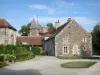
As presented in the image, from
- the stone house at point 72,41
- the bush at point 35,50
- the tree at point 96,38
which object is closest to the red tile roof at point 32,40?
the bush at point 35,50

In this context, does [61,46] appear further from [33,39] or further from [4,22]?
[33,39]

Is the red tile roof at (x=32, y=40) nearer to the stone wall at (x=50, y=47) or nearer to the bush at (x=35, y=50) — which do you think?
the stone wall at (x=50, y=47)

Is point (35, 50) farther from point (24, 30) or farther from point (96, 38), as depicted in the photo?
point (24, 30)

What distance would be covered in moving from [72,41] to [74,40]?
0.55 m

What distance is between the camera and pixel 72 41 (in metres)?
60.6

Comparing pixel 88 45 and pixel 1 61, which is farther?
pixel 88 45

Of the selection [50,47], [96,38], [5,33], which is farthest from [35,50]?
[96,38]

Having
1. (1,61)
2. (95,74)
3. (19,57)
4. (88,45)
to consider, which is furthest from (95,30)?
(95,74)

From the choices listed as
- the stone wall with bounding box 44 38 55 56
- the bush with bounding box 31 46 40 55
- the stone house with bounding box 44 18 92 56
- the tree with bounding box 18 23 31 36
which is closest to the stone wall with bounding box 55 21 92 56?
the stone house with bounding box 44 18 92 56

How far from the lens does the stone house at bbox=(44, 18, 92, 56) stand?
59688mm

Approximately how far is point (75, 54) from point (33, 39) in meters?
23.7

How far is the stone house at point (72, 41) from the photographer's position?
196 feet

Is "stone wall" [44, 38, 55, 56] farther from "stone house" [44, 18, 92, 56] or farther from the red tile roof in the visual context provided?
the red tile roof

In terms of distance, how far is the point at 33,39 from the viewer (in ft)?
264
